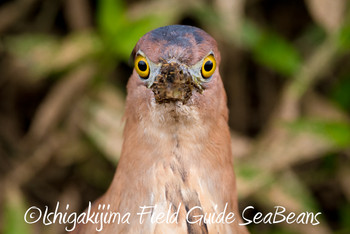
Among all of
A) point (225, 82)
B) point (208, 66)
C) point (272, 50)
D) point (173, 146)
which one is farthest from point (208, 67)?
point (225, 82)

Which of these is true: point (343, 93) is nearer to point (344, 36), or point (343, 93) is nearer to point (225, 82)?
point (344, 36)

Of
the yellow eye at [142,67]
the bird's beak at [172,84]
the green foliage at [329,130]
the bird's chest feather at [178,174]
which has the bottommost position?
the bird's chest feather at [178,174]

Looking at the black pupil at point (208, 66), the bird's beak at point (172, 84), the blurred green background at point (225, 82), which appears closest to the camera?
the bird's beak at point (172, 84)

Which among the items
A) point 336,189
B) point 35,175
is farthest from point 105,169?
point 336,189

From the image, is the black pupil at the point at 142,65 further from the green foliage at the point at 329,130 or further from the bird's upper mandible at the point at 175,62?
the green foliage at the point at 329,130

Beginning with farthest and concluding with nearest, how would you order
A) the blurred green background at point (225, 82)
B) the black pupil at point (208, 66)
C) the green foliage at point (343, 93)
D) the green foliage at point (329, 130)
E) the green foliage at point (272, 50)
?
the green foliage at point (343, 93) → the green foliage at point (272, 50) → the blurred green background at point (225, 82) → the green foliage at point (329, 130) → the black pupil at point (208, 66)

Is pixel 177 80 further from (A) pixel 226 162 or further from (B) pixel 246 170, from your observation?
(B) pixel 246 170

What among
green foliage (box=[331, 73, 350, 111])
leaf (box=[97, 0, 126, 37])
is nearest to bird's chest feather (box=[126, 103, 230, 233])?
leaf (box=[97, 0, 126, 37])

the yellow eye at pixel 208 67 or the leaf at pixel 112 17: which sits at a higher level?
the leaf at pixel 112 17
